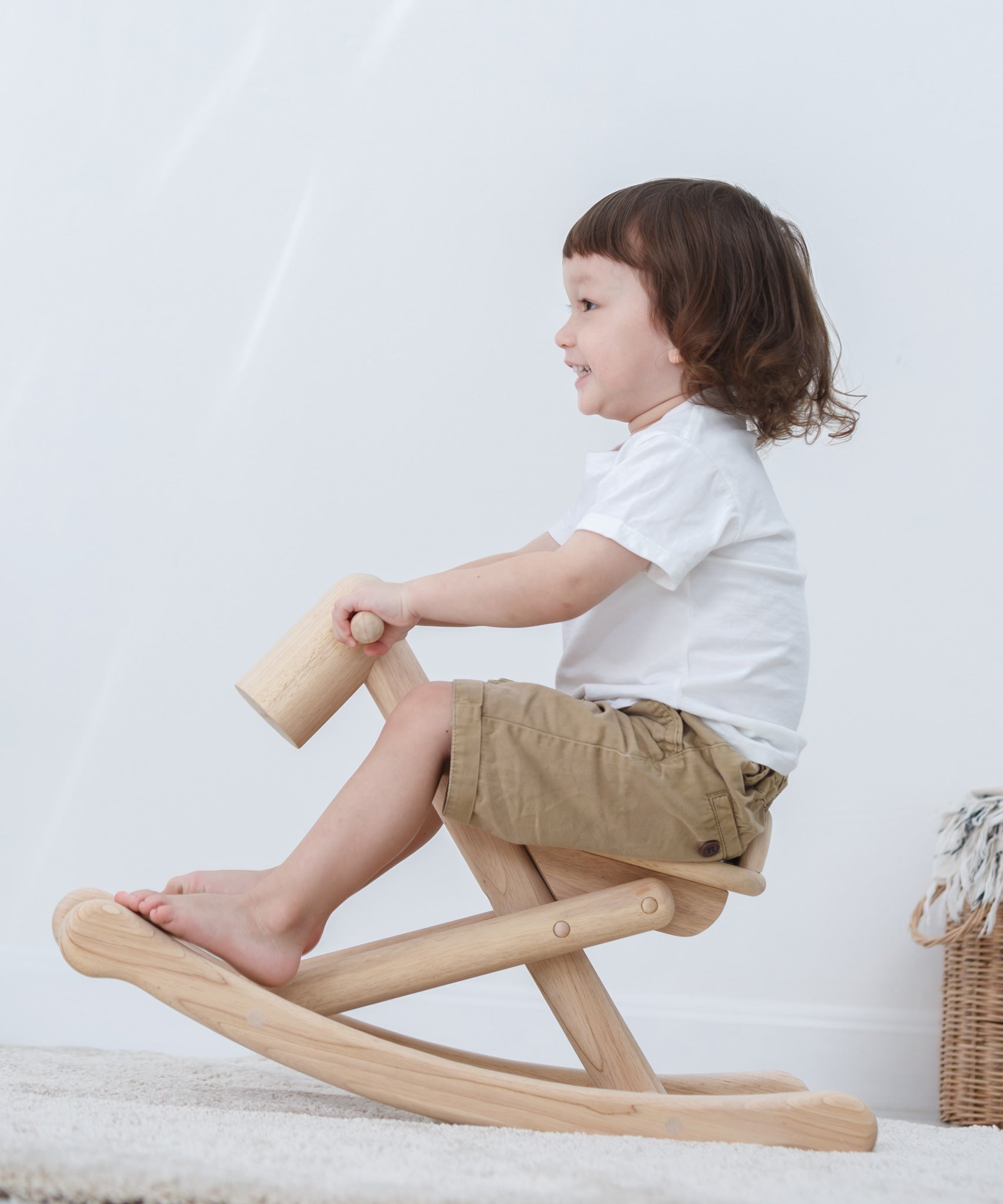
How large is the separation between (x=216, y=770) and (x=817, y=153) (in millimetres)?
1169

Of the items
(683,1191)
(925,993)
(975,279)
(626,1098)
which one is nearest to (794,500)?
(975,279)

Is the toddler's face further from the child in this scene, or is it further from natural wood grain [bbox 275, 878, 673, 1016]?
natural wood grain [bbox 275, 878, 673, 1016]

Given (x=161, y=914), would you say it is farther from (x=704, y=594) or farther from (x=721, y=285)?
(x=721, y=285)

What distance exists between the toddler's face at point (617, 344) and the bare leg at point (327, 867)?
30 cm

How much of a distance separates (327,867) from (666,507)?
13.6 inches

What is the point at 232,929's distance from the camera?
0.76 meters

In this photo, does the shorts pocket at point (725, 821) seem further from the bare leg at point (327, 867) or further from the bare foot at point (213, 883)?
the bare foot at point (213, 883)

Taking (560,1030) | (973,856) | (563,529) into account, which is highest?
(563,529)

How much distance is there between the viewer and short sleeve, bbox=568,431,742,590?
2.61 feet

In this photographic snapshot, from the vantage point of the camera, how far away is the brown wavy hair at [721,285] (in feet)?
2.91

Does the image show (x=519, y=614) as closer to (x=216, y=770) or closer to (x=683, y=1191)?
(x=683, y=1191)

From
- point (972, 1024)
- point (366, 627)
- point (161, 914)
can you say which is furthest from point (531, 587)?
point (972, 1024)

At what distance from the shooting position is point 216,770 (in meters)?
1.56

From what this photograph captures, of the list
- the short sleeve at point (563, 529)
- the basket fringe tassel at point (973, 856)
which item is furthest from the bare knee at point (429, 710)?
the basket fringe tassel at point (973, 856)
